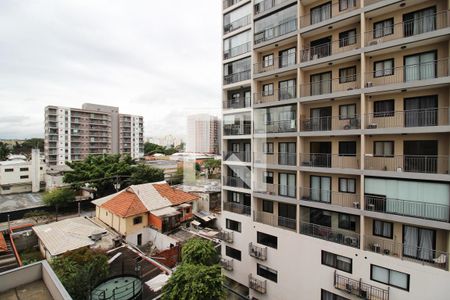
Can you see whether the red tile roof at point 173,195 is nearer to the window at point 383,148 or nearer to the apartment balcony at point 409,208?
the apartment balcony at point 409,208

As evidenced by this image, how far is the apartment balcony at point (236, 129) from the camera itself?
16500 mm

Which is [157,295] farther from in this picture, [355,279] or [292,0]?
[292,0]

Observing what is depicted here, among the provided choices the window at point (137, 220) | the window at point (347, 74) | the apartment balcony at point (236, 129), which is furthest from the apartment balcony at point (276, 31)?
the window at point (137, 220)

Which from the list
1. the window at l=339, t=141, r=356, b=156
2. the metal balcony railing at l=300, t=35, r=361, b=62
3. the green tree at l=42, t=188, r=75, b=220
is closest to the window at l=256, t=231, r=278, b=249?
the window at l=339, t=141, r=356, b=156

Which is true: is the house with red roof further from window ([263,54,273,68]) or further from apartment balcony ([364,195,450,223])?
apartment balcony ([364,195,450,223])

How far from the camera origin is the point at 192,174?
49.1 metres

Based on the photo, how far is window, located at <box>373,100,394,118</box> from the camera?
11346mm

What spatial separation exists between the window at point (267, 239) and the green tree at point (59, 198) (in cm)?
3186

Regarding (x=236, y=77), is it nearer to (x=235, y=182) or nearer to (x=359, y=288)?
(x=235, y=182)

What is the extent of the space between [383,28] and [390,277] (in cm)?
1200

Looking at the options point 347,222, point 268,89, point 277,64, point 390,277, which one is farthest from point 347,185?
point 277,64

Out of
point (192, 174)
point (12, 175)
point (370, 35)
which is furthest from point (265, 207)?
point (12, 175)

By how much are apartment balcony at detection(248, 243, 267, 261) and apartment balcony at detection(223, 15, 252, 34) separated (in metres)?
15.3

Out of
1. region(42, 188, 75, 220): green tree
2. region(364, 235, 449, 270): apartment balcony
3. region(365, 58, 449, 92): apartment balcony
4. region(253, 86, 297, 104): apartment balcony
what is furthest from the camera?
region(42, 188, 75, 220): green tree
